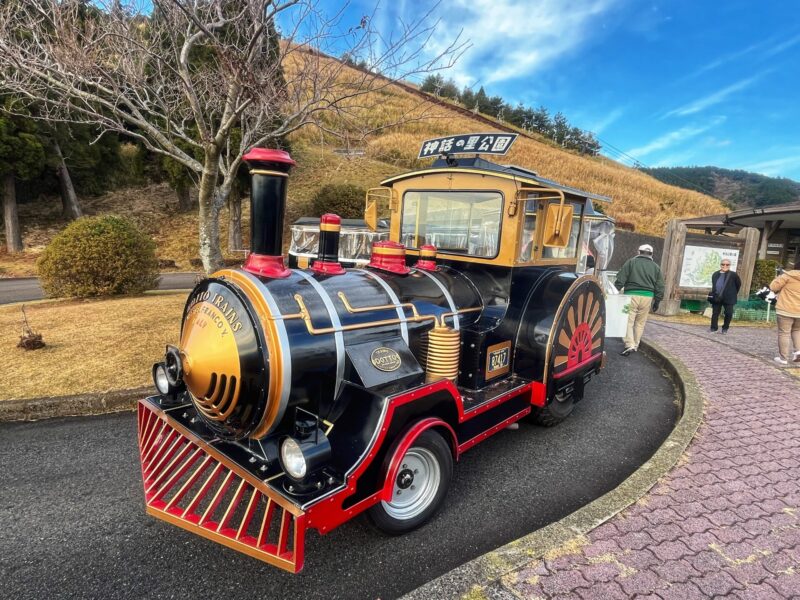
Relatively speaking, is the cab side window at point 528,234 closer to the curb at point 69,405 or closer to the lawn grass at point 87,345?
the curb at point 69,405

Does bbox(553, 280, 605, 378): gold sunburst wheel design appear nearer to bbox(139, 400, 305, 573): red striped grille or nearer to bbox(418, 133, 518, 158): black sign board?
bbox(418, 133, 518, 158): black sign board

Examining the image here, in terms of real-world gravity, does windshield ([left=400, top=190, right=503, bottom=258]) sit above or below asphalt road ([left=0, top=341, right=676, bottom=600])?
above

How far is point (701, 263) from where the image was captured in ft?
35.6

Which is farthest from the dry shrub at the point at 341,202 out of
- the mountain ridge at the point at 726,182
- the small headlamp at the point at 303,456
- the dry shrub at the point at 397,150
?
the mountain ridge at the point at 726,182

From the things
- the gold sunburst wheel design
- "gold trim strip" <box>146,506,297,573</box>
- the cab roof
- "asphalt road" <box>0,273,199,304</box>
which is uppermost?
the cab roof

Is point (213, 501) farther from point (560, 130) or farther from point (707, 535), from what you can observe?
point (560, 130)

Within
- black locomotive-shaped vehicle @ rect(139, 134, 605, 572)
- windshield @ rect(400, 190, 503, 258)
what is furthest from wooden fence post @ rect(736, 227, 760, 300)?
windshield @ rect(400, 190, 503, 258)

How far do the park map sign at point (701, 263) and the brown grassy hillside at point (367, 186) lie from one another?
6.69 meters

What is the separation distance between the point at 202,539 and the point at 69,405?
2.76 m

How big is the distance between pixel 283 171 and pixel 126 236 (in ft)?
27.6

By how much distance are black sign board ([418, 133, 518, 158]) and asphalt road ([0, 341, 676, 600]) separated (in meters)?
2.85

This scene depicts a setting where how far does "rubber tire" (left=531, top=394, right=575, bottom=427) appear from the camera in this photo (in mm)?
4426

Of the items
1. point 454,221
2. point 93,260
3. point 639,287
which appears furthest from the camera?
point 93,260

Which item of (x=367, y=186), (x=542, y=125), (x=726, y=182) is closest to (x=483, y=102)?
(x=542, y=125)
